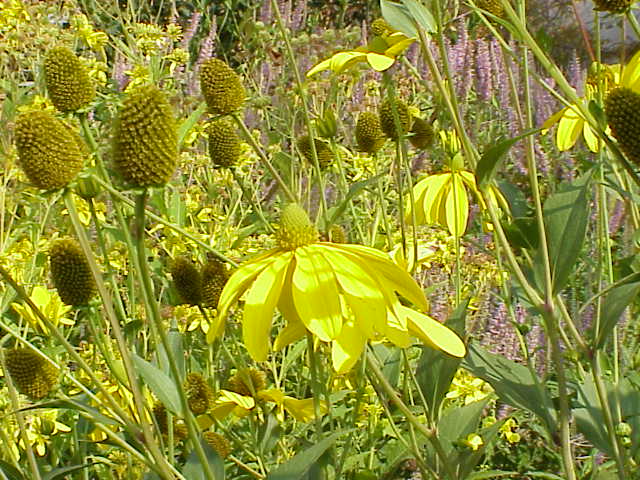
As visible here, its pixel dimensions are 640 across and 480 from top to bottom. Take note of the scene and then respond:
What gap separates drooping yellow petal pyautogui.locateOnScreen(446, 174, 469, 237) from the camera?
125 cm

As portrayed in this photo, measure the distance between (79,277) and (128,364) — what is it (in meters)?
0.24

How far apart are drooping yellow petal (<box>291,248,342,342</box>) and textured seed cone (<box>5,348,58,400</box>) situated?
421mm

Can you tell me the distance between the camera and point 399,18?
957mm

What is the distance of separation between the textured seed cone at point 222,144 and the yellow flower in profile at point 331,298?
1.52ft

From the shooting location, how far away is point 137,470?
1.38 metres

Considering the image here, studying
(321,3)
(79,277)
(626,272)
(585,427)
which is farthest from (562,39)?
(79,277)

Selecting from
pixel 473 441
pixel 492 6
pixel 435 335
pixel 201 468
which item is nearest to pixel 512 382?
pixel 473 441

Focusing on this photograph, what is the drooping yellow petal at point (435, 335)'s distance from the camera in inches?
30.3

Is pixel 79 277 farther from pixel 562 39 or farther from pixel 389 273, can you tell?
pixel 562 39

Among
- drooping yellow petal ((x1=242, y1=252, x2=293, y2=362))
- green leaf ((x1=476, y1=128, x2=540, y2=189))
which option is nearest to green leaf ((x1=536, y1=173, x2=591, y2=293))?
green leaf ((x1=476, y1=128, x2=540, y2=189))

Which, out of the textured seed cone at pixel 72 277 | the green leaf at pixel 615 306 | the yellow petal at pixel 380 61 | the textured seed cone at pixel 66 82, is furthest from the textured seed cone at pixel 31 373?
the green leaf at pixel 615 306

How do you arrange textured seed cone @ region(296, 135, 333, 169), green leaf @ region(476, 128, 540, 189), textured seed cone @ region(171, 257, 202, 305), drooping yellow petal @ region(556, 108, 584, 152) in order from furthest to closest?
textured seed cone @ region(296, 135, 333, 169)
drooping yellow petal @ region(556, 108, 584, 152)
textured seed cone @ region(171, 257, 202, 305)
green leaf @ region(476, 128, 540, 189)

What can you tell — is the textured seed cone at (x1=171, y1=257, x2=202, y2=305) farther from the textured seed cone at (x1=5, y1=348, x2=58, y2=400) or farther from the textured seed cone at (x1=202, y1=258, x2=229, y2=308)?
the textured seed cone at (x1=5, y1=348, x2=58, y2=400)

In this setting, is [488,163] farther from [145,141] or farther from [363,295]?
[145,141]
